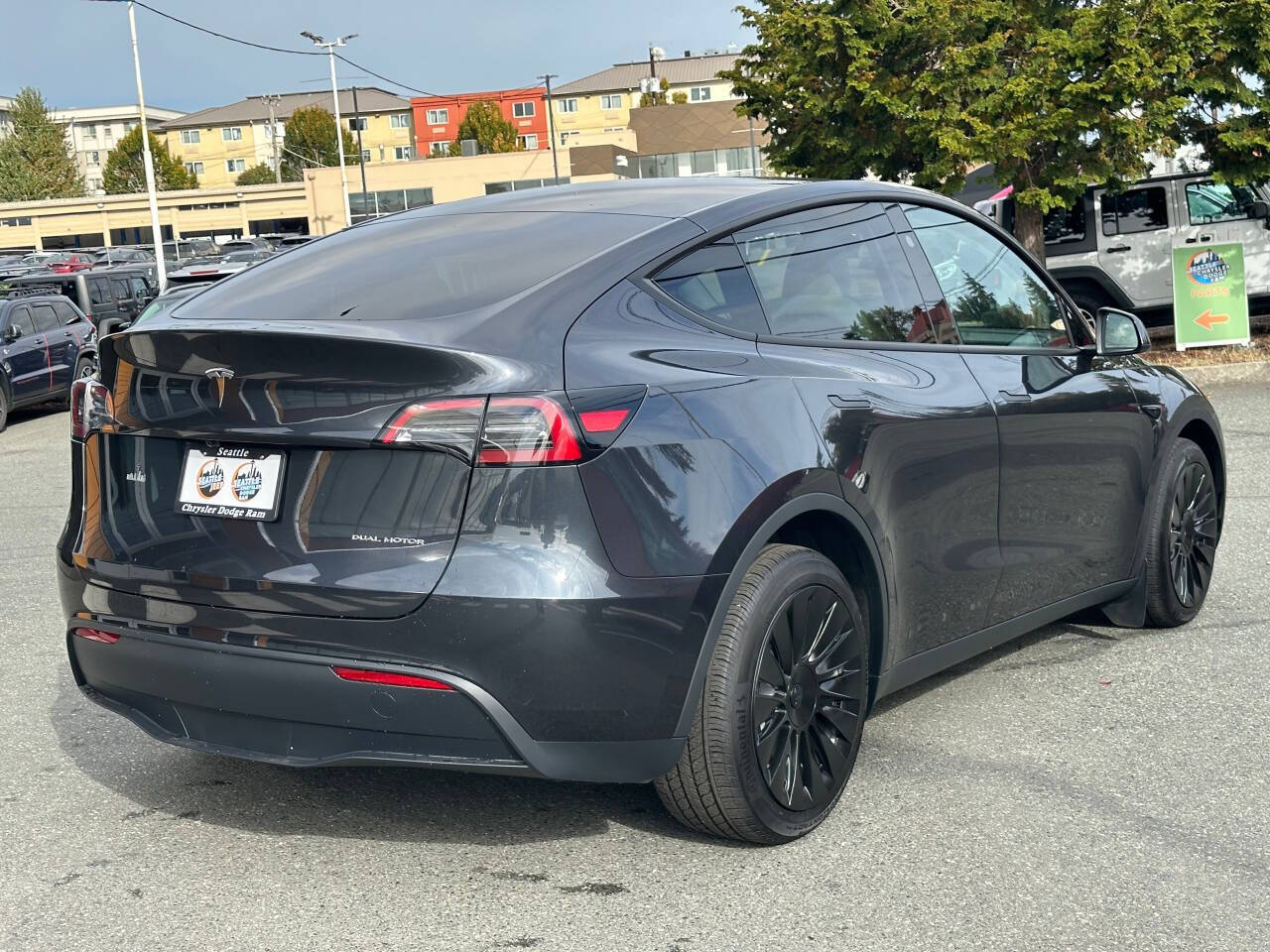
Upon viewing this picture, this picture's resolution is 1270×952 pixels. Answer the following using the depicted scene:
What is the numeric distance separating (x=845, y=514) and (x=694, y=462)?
1.94 ft

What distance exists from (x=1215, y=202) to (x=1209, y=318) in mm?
2218

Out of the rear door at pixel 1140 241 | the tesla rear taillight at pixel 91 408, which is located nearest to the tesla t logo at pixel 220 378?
the tesla rear taillight at pixel 91 408

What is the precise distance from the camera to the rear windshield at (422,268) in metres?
3.61

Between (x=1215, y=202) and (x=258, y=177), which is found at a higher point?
(x=258, y=177)

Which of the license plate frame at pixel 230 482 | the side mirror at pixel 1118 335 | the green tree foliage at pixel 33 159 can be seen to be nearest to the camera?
the license plate frame at pixel 230 482

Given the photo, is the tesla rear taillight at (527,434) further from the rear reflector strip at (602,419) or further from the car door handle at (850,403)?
the car door handle at (850,403)

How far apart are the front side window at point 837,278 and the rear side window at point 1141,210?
1347cm

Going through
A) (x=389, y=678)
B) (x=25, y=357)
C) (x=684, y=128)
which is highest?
(x=684, y=128)

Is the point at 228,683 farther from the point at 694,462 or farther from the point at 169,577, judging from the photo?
the point at 694,462

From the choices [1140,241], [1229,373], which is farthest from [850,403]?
[1140,241]

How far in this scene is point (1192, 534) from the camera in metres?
5.76

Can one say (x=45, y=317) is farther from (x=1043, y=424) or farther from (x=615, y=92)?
(x=615, y=92)

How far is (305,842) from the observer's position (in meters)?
3.82

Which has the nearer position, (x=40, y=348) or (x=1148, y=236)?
(x=1148, y=236)
